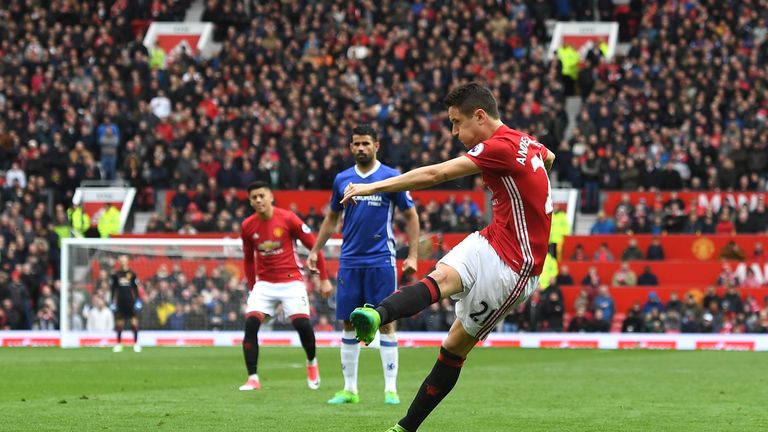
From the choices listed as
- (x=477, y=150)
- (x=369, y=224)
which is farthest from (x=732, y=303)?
(x=477, y=150)

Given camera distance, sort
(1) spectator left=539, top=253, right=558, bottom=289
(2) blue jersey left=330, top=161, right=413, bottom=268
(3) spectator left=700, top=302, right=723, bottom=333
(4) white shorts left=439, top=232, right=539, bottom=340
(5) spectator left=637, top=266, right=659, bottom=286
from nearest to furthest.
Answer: (4) white shorts left=439, top=232, right=539, bottom=340
(2) blue jersey left=330, top=161, right=413, bottom=268
(3) spectator left=700, top=302, right=723, bottom=333
(5) spectator left=637, top=266, right=659, bottom=286
(1) spectator left=539, top=253, right=558, bottom=289

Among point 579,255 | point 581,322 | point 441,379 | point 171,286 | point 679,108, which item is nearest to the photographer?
point 441,379

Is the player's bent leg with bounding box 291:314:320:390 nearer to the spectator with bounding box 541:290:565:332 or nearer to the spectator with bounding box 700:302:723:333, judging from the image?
the spectator with bounding box 541:290:565:332

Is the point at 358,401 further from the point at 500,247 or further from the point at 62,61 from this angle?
the point at 62,61

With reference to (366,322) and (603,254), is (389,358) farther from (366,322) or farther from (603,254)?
(603,254)

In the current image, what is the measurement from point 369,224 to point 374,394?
2.05 metres

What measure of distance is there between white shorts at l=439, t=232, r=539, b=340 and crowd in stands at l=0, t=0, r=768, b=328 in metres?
22.7

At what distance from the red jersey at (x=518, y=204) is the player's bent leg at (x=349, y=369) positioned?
452cm

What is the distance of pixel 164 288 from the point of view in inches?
1129

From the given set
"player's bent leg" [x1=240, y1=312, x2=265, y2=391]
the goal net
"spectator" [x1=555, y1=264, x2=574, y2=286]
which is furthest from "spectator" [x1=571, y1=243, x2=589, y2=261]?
"player's bent leg" [x1=240, y1=312, x2=265, y2=391]

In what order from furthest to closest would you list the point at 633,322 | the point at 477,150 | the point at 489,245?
the point at 633,322 < the point at 489,245 < the point at 477,150

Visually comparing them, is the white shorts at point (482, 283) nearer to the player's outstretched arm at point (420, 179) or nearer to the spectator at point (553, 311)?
the player's outstretched arm at point (420, 179)

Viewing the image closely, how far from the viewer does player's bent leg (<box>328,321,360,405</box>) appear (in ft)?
44.9

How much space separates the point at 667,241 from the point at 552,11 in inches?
500
